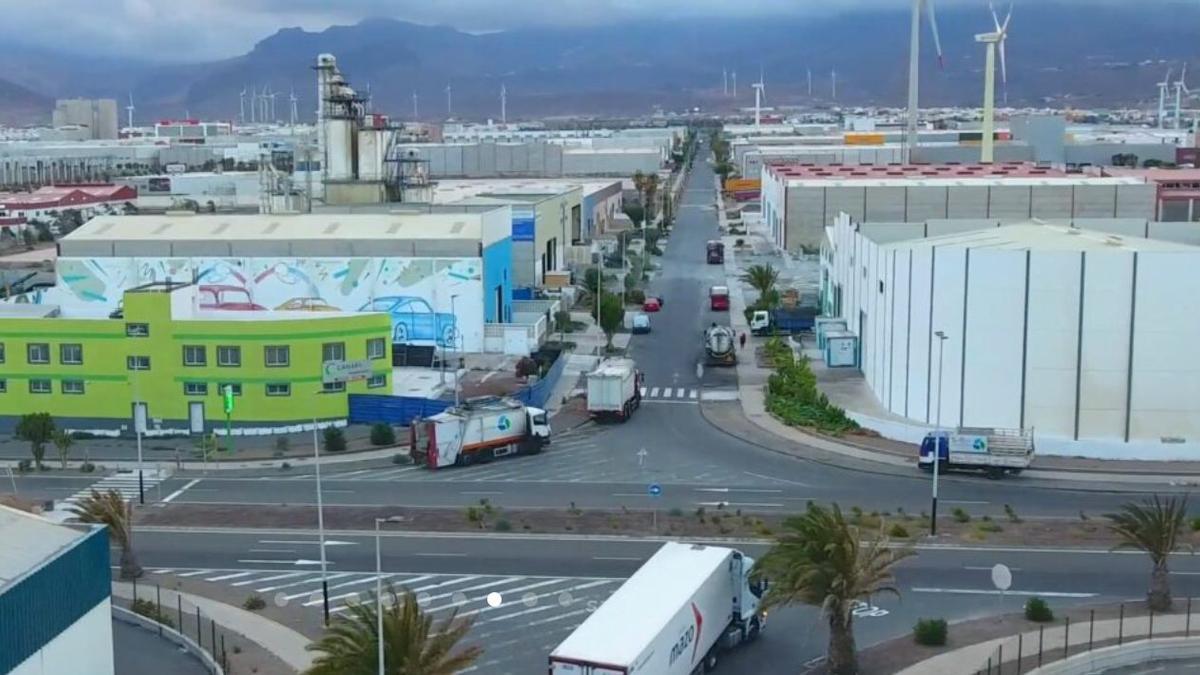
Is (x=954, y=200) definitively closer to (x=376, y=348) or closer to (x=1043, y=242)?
(x=1043, y=242)

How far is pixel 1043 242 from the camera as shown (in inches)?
1612

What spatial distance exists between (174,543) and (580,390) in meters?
19.8

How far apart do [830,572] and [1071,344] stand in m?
18.5

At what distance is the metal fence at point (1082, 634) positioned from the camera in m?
22.1

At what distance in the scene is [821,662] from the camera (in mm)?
22453

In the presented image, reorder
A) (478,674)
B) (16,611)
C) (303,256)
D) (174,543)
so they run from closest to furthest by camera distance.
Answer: (16,611) → (478,674) → (174,543) → (303,256)

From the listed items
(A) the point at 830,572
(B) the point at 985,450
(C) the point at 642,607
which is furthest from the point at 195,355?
(A) the point at 830,572

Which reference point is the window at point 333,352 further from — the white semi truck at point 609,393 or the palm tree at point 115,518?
the palm tree at point 115,518

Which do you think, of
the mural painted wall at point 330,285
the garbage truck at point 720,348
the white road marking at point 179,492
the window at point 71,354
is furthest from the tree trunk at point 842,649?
the mural painted wall at point 330,285

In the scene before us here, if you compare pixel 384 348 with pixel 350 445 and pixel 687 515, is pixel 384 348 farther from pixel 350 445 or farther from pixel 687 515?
pixel 687 515

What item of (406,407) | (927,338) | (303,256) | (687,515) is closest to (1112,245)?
(927,338)

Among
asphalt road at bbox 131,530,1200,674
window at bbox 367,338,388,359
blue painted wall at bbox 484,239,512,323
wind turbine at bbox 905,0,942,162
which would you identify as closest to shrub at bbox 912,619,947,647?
asphalt road at bbox 131,530,1200,674

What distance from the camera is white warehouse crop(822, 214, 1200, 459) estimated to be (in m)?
36.3

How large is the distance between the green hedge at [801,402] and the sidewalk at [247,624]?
2003cm
